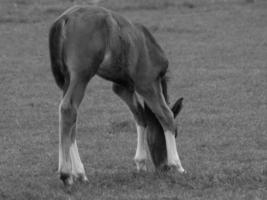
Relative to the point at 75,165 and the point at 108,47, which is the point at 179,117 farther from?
the point at 108,47

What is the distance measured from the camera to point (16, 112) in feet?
41.2

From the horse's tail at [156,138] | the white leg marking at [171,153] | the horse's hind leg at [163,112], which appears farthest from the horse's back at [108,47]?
the white leg marking at [171,153]

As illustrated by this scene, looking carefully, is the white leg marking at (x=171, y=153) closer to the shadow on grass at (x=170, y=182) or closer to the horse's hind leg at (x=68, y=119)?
the shadow on grass at (x=170, y=182)

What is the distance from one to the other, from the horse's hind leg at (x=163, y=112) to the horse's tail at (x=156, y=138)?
13 centimetres

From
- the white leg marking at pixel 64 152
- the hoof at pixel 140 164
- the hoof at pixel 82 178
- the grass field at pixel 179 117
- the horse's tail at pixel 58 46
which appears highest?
the horse's tail at pixel 58 46

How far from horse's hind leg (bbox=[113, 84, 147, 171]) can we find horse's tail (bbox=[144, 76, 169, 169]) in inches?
5.5

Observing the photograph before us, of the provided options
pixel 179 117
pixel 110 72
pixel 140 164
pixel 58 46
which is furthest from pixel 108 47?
pixel 179 117

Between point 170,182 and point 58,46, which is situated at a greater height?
point 58,46

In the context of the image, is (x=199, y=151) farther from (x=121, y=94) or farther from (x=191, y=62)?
(x=191, y=62)

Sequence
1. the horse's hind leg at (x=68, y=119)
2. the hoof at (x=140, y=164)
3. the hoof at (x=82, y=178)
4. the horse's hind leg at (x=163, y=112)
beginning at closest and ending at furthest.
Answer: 1. the horse's hind leg at (x=68, y=119)
2. the hoof at (x=82, y=178)
3. the horse's hind leg at (x=163, y=112)
4. the hoof at (x=140, y=164)

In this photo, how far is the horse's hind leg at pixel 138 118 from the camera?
852 centimetres

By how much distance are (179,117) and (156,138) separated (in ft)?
11.8

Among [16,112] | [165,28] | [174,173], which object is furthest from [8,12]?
[174,173]

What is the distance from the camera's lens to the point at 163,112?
827 centimetres
